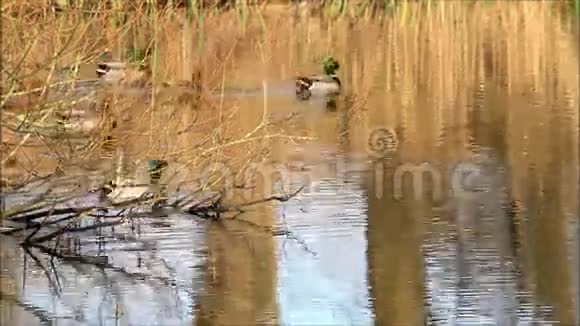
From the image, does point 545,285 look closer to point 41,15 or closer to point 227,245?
point 227,245

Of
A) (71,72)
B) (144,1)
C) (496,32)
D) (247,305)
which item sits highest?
(496,32)

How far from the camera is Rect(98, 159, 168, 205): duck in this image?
5973 mm

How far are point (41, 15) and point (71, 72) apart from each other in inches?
12.0

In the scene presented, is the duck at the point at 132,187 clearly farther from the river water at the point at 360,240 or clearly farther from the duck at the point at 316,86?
the duck at the point at 316,86

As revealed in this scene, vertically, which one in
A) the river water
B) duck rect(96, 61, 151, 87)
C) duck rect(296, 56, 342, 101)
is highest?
duck rect(296, 56, 342, 101)

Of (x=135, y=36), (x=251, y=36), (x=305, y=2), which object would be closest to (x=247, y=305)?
(x=135, y=36)

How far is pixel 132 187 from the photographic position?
19.8 feet

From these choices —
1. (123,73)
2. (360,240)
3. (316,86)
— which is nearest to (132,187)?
(123,73)

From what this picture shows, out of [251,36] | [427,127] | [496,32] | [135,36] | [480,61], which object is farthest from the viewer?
[496,32]

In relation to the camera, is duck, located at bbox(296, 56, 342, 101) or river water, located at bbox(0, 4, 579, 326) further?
duck, located at bbox(296, 56, 342, 101)

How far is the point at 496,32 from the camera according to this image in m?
14.8

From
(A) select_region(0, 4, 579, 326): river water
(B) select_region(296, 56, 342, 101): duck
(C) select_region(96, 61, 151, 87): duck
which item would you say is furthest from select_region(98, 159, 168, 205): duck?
(B) select_region(296, 56, 342, 101): duck

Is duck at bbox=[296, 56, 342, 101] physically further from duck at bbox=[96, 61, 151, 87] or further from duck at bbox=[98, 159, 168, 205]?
duck at bbox=[98, 159, 168, 205]

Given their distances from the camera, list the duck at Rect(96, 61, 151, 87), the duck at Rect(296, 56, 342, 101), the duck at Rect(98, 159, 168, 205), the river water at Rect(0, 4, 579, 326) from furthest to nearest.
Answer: the duck at Rect(296, 56, 342, 101) < the duck at Rect(96, 61, 151, 87) < the duck at Rect(98, 159, 168, 205) < the river water at Rect(0, 4, 579, 326)
